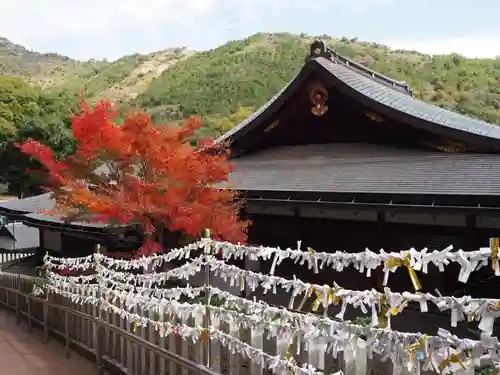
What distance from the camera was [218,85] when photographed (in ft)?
217

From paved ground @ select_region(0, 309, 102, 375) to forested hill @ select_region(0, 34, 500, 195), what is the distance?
2685 cm

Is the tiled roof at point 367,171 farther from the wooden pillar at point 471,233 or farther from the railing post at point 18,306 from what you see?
the railing post at point 18,306

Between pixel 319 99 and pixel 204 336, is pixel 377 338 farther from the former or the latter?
pixel 319 99

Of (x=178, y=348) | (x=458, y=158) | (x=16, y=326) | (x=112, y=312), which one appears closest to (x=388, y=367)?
(x=178, y=348)

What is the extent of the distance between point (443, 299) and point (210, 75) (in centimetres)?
7010

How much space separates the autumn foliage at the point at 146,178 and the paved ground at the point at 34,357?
2.13 m

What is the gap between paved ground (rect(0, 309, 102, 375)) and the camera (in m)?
7.00

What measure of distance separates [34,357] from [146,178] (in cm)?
350

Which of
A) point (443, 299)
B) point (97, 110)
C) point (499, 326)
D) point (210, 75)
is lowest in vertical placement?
point (499, 326)

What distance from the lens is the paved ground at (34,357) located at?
700 centimetres

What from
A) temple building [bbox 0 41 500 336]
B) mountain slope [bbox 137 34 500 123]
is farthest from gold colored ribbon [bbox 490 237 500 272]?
mountain slope [bbox 137 34 500 123]

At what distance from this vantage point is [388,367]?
353 cm

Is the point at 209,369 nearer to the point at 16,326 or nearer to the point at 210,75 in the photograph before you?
the point at 16,326

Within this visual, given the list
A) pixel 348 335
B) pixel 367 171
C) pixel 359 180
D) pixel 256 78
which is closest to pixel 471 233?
pixel 359 180
